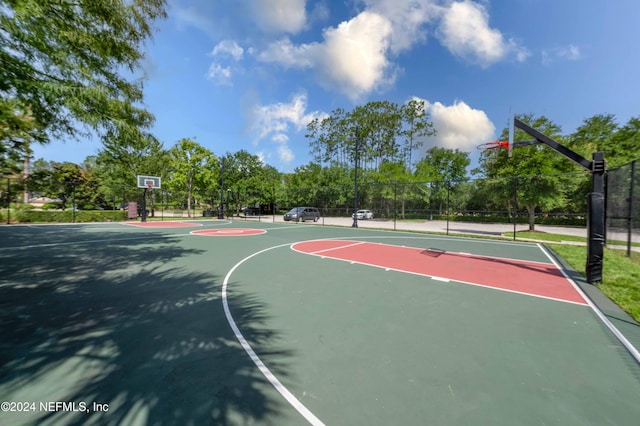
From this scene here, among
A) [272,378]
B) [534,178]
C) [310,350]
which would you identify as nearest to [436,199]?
[534,178]

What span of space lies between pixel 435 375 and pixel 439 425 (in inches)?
28.9

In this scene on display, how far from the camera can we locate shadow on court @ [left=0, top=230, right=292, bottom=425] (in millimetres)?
2342

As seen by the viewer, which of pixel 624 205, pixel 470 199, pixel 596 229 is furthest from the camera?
pixel 470 199

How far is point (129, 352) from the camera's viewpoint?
323cm

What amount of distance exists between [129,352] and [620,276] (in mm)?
10897

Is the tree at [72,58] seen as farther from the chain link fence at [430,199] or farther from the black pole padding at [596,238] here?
the black pole padding at [596,238]

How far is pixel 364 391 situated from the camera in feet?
8.57

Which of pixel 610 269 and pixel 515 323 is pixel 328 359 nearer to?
pixel 515 323

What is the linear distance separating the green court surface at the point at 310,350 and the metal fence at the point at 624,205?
484 centimetres

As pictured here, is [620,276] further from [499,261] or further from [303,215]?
[303,215]

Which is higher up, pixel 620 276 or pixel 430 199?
pixel 430 199

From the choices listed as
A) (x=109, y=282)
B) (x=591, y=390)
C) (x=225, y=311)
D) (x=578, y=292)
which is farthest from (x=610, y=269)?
(x=109, y=282)

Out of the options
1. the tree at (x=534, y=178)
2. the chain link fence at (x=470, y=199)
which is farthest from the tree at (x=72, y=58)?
the tree at (x=534, y=178)

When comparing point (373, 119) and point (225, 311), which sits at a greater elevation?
point (373, 119)
